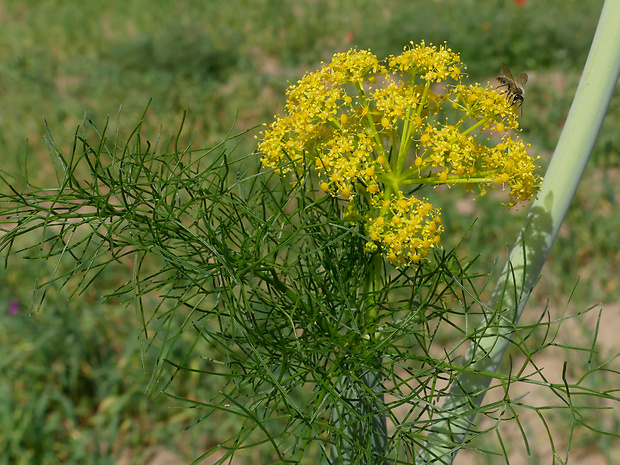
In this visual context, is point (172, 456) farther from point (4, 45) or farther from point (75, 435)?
point (4, 45)

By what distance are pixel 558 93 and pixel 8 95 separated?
659 centimetres

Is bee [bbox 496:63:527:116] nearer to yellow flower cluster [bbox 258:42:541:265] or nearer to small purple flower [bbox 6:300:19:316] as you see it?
yellow flower cluster [bbox 258:42:541:265]

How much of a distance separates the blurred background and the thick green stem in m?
0.06

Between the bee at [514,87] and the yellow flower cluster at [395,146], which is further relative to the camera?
the bee at [514,87]

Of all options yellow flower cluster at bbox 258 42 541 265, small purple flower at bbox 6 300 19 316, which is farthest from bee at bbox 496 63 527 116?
small purple flower at bbox 6 300 19 316

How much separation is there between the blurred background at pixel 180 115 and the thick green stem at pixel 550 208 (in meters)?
0.06

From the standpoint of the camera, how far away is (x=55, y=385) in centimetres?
349

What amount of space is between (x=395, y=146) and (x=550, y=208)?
0.82ft

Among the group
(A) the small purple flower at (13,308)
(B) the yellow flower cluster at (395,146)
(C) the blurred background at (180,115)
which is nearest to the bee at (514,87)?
(B) the yellow flower cluster at (395,146)

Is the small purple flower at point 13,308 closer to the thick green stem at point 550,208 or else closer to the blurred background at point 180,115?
the blurred background at point 180,115

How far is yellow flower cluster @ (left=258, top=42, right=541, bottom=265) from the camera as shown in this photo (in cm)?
84

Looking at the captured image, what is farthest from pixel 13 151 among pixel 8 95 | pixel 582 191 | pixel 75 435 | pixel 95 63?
pixel 582 191

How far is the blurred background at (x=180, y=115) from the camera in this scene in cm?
334

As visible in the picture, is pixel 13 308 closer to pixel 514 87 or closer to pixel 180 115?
pixel 514 87
